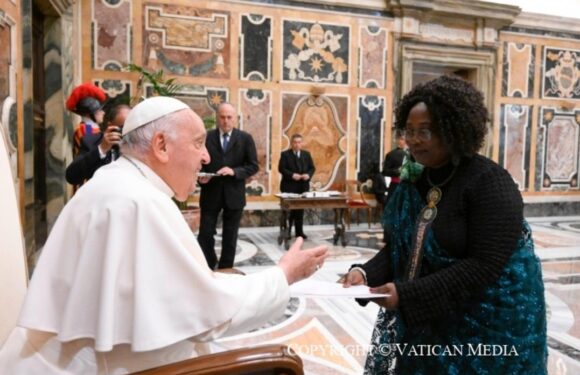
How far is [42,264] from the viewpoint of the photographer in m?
1.21

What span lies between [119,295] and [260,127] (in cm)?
737

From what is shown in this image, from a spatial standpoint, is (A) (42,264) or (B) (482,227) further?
(B) (482,227)

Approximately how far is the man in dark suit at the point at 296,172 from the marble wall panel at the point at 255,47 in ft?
5.75

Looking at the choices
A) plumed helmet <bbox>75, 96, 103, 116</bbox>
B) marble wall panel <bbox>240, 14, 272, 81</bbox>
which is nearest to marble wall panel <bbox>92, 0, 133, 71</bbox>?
marble wall panel <bbox>240, 14, 272, 81</bbox>

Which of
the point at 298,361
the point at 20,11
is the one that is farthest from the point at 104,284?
the point at 20,11

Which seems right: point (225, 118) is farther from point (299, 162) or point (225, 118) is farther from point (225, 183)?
point (299, 162)

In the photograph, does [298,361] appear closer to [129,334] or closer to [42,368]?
[129,334]

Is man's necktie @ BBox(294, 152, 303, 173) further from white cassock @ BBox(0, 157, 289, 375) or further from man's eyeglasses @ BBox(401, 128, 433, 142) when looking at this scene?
white cassock @ BBox(0, 157, 289, 375)

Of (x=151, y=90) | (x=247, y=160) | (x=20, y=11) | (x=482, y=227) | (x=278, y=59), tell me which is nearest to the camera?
(x=482, y=227)

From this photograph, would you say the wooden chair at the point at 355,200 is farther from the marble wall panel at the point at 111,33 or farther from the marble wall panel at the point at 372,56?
the marble wall panel at the point at 111,33

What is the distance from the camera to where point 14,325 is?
4.58 feet

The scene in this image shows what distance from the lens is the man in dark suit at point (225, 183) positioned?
4.67 metres

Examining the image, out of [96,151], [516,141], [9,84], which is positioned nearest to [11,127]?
[9,84]

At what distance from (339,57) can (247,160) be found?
15.4 ft
